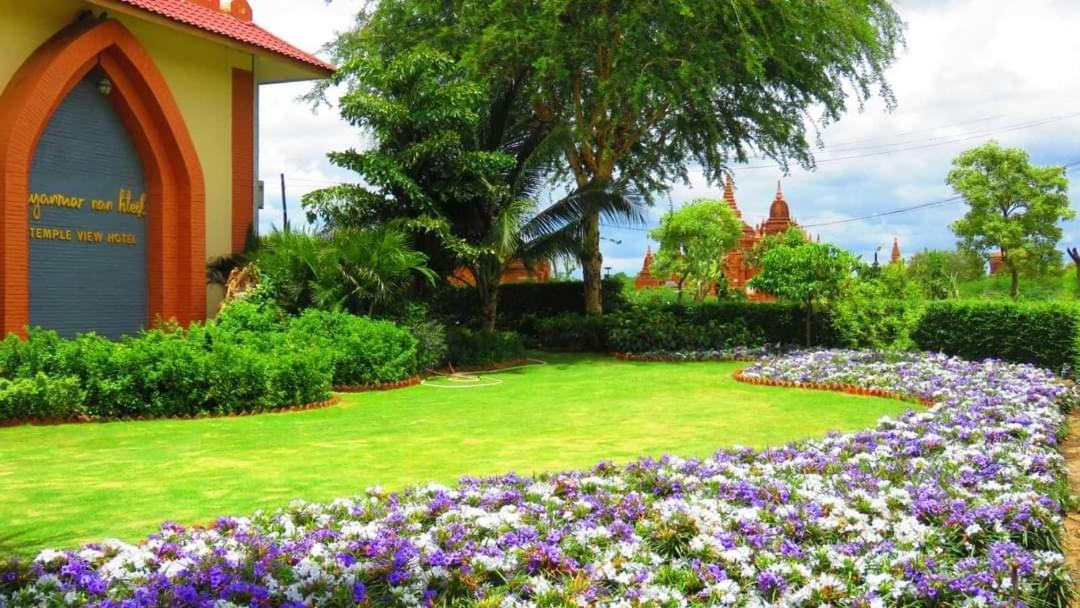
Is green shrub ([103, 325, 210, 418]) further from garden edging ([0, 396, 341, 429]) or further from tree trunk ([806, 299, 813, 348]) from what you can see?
tree trunk ([806, 299, 813, 348])

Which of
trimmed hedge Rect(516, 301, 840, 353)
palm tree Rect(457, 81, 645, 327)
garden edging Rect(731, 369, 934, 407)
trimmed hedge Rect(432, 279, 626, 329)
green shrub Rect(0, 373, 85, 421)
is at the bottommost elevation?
garden edging Rect(731, 369, 934, 407)

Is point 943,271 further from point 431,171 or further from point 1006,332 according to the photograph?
point 431,171

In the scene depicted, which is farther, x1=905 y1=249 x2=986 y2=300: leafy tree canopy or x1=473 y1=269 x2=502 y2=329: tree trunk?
x1=905 y1=249 x2=986 y2=300: leafy tree canopy

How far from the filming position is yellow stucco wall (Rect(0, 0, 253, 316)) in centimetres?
1538

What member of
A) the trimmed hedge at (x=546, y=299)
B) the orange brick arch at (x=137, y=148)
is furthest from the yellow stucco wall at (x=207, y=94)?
the trimmed hedge at (x=546, y=299)

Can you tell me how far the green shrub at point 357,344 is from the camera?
13.2 metres

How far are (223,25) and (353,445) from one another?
1049 centimetres

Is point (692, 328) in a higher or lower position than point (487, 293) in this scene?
lower

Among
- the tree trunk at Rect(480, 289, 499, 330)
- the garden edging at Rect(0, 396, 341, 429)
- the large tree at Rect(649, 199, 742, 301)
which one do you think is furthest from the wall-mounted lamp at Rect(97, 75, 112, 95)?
the large tree at Rect(649, 199, 742, 301)

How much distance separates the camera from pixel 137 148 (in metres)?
15.4

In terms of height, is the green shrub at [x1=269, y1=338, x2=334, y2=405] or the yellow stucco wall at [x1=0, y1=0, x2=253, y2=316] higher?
the yellow stucco wall at [x1=0, y1=0, x2=253, y2=316]

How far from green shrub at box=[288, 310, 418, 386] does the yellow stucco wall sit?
11.6ft

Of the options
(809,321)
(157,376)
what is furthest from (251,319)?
(809,321)

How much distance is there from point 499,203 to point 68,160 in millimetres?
7491
